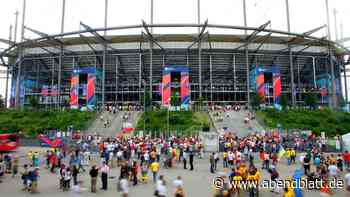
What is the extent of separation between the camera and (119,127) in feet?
131

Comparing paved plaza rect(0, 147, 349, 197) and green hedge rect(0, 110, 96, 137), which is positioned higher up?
green hedge rect(0, 110, 96, 137)

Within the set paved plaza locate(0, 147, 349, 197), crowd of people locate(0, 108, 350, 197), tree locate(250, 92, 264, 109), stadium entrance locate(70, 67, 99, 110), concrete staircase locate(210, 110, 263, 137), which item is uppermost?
stadium entrance locate(70, 67, 99, 110)

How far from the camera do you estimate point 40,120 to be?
4425cm

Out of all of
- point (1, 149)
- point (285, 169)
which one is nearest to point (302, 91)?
point (285, 169)

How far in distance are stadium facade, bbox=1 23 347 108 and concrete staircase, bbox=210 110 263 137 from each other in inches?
327

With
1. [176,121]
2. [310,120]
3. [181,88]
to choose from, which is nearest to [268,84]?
[310,120]

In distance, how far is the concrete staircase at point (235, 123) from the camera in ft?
123

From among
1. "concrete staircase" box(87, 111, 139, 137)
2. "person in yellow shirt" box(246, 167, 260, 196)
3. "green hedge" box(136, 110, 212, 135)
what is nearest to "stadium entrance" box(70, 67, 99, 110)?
"concrete staircase" box(87, 111, 139, 137)

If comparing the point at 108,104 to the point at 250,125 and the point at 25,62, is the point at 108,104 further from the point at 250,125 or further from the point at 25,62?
the point at 250,125

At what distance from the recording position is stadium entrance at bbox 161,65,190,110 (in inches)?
1915

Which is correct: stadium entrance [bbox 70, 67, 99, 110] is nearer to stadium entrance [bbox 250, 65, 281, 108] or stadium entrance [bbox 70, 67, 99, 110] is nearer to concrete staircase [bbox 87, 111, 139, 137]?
concrete staircase [bbox 87, 111, 139, 137]

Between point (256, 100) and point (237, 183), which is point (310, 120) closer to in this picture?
point (256, 100)

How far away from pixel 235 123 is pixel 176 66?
19.7 meters

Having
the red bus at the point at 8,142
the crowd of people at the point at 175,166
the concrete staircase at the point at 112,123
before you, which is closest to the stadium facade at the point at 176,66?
the concrete staircase at the point at 112,123
